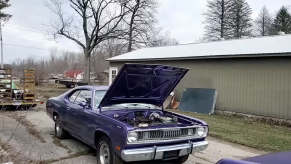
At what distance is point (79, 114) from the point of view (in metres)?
5.49

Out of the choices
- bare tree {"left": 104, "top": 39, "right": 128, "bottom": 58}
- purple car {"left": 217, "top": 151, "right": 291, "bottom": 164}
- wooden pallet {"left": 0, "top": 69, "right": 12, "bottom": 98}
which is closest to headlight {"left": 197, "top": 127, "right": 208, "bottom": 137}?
purple car {"left": 217, "top": 151, "right": 291, "bottom": 164}

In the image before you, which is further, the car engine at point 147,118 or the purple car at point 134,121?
the car engine at point 147,118

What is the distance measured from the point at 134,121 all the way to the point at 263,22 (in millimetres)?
46659

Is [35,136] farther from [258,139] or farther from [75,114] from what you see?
[258,139]

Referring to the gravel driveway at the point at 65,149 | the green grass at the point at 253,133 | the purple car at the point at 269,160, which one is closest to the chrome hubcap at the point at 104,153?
the gravel driveway at the point at 65,149

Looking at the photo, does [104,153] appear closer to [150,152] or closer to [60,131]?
[150,152]

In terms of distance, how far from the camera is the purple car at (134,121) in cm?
405

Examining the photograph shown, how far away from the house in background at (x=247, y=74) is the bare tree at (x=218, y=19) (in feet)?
82.9

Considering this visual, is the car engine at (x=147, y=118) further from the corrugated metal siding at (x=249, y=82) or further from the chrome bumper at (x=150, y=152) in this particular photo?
the corrugated metal siding at (x=249, y=82)

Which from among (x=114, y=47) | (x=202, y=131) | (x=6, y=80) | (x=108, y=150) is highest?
(x=114, y=47)

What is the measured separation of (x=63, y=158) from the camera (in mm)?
5160

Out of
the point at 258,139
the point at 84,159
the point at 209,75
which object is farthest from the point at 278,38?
the point at 84,159

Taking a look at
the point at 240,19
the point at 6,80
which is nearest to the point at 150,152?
the point at 6,80

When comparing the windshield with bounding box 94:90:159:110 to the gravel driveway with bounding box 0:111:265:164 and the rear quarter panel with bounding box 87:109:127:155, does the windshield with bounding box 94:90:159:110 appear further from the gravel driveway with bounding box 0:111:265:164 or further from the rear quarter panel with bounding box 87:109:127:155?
the gravel driveway with bounding box 0:111:265:164
